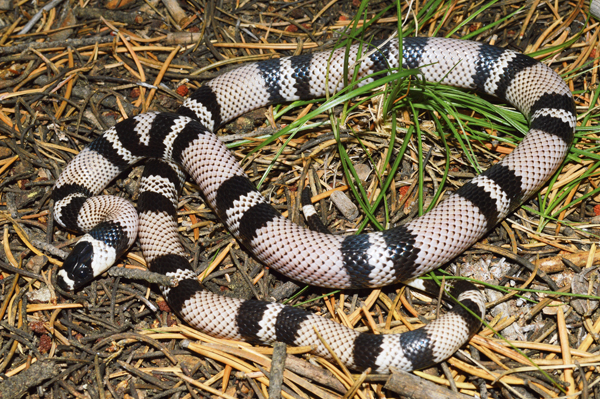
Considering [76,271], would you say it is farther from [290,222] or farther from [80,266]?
[290,222]

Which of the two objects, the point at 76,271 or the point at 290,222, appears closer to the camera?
the point at 76,271

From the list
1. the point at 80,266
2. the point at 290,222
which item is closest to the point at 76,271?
the point at 80,266

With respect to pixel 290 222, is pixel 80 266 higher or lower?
lower

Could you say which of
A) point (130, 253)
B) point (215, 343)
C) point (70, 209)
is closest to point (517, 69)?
point (215, 343)

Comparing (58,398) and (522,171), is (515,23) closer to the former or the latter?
(522,171)

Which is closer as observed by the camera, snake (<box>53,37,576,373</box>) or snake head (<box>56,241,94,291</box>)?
snake (<box>53,37,576,373</box>)
